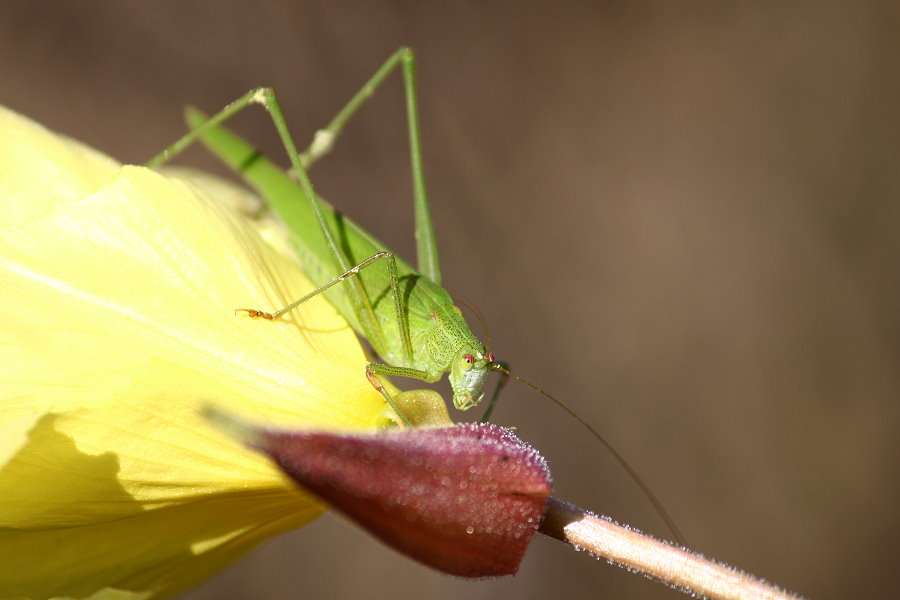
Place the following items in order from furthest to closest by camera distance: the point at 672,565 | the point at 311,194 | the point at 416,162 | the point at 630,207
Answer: the point at 630,207 < the point at 416,162 < the point at 311,194 < the point at 672,565

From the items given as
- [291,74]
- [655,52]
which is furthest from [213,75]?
[655,52]

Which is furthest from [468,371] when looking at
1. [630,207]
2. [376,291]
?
A: [630,207]

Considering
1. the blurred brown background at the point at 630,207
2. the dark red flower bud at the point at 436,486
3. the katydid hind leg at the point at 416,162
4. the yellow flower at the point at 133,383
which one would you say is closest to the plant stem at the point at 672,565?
the dark red flower bud at the point at 436,486

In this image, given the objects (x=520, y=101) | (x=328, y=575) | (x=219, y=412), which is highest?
(x=520, y=101)

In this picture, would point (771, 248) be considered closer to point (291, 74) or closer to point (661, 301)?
point (661, 301)

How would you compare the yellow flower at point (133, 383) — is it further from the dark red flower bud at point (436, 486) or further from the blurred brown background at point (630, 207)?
the blurred brown background at point (630, 207)

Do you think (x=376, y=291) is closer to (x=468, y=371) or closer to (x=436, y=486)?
(x=468, y=371)

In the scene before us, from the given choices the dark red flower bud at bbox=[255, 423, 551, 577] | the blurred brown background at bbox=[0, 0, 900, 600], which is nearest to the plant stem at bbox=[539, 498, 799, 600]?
the dark red flower bud at bbox=[255, 423, 551, 577]
